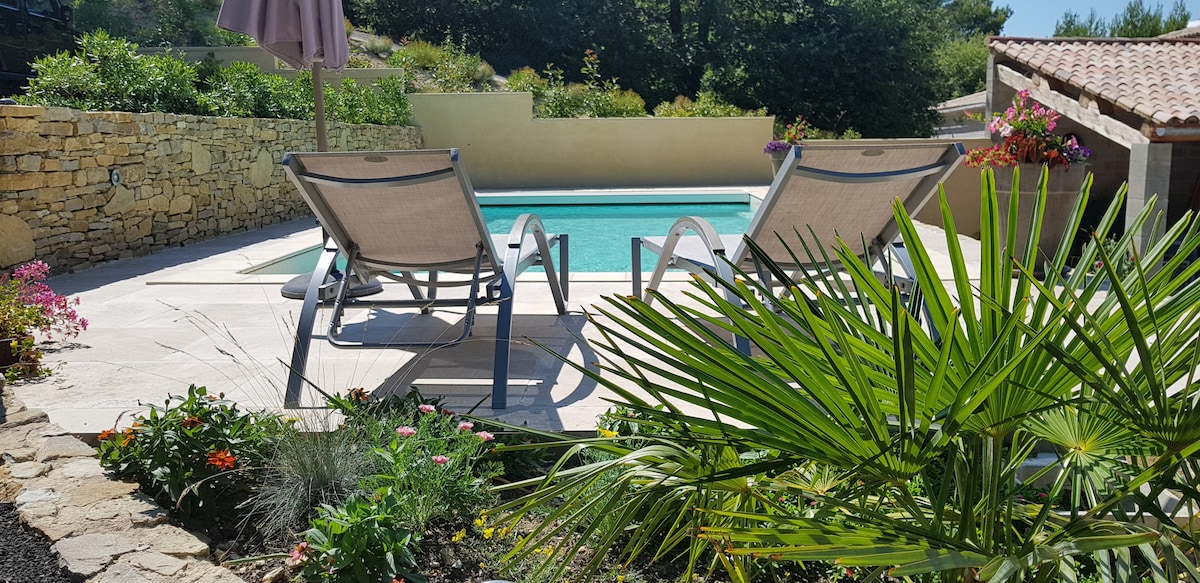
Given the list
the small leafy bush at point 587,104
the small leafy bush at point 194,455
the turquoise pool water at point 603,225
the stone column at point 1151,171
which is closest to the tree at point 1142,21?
the small leafy bush at point 587,104

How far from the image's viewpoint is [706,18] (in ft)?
86.9

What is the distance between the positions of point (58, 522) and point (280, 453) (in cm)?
51

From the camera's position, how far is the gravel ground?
192cm

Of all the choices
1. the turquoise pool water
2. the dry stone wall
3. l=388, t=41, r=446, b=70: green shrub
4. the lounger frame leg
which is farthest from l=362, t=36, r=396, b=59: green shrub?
the lounger frame leg

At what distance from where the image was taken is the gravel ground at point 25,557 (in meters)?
1.92

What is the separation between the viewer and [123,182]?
7.12 meters

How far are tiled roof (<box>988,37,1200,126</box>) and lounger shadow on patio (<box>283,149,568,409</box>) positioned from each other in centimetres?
587

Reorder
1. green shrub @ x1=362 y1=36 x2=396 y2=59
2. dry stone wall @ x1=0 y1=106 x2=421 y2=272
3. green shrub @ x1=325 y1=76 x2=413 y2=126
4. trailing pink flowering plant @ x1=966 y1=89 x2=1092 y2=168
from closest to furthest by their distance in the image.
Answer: trailing pink flowering plant @ x1=966 y1=89 x2=1092 y2=168
dry stone wall @ x1=0 y1=106 x2=421 y2=272
green shrub @ x1=325 y1=76 x2=413 y2=126
green shrub @ x1=362 y1=36 x2=396 y2=59

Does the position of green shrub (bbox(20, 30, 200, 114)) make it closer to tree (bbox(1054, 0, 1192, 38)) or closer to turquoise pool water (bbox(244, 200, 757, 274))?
turquoise pool water (bbox(244, 200, 757, 274))

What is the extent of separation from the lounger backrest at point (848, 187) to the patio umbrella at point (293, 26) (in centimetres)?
437

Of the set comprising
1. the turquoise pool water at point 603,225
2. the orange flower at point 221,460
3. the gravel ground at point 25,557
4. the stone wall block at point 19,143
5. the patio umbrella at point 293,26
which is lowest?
the turquoise pool water at point 603,225

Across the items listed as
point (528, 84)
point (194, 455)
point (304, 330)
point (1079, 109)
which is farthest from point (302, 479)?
point (528, 84)

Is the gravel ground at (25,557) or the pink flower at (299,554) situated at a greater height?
the pink flower at (299,554)

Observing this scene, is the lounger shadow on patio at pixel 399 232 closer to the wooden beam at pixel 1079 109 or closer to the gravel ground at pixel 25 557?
the gravel ground at pixel 25 557
